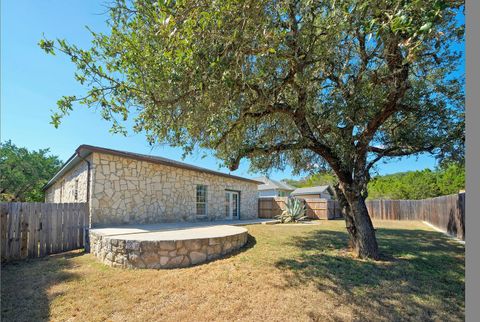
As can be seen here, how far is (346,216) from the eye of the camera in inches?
257

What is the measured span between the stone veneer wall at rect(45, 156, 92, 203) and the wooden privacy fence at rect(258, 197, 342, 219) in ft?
40.8

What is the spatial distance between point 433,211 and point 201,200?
13.5 meters

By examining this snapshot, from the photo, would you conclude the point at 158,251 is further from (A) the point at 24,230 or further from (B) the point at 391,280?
(B) the point at 391,280

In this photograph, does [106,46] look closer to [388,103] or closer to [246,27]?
[246,27]

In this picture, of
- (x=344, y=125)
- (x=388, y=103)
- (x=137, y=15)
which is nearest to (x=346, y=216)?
(x=344, y=125)

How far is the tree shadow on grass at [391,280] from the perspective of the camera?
11.9ft

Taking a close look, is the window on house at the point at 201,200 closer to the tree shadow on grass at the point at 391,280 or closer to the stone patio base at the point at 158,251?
the stone patio base at the point at 158,251

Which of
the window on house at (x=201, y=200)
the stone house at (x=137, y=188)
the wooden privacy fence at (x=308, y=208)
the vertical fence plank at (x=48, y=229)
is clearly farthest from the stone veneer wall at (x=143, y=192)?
the wooden privacy fence at (x=308, y=208)

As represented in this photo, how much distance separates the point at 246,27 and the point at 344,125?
3600 millimetres

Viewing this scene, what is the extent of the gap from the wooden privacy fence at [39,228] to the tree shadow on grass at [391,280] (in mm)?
6639

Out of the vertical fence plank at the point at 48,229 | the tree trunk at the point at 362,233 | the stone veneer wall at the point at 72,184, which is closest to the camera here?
the tree trunk at the point at 362,233

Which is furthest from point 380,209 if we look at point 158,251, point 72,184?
point 72,184

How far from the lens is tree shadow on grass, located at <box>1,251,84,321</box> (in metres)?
3.63

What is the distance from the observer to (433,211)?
14.0 meters
